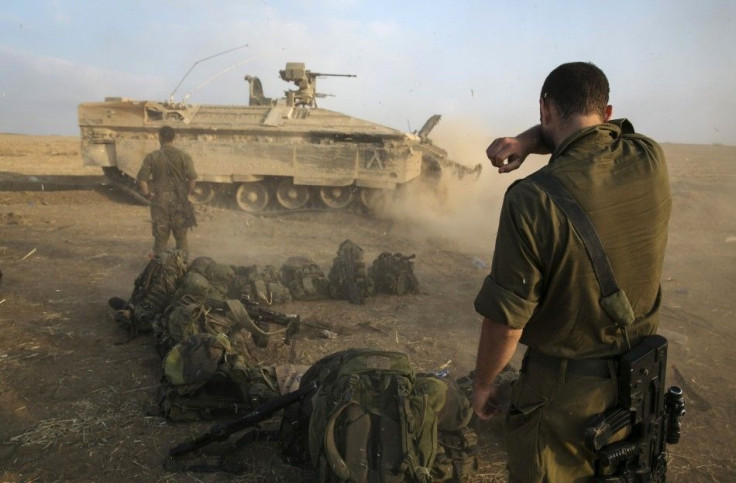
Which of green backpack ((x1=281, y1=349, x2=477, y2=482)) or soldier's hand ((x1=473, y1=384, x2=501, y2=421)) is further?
green backpack ((x1=281, y1=349, x2=477, y2=482))

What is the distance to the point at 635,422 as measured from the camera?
1.71m

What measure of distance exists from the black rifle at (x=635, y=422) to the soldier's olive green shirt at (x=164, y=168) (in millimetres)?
6058

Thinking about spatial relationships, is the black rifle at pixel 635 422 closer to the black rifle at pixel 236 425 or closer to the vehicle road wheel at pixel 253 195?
the black rifle at pixel 236 425

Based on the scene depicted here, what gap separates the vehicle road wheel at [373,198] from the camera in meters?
13.1

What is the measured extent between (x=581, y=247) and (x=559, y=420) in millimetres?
595

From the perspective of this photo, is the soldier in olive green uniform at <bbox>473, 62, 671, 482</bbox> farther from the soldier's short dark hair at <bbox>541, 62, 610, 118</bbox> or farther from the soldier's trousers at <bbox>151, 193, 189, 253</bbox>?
the soldier's trousers at <bbox>151, 193, 189, 253</bbox>

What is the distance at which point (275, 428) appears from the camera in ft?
11.1

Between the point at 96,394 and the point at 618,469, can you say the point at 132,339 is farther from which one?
the point at 618,469

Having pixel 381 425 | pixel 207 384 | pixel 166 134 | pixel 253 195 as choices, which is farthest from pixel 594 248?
pixel 253 195

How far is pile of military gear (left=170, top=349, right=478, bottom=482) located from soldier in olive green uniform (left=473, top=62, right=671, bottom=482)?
74 cm

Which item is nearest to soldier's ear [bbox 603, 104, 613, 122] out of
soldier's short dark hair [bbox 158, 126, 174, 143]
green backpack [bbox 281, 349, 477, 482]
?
green backpack [bbox 281, 349, 477, 482]

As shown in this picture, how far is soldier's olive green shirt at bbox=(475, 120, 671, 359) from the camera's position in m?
1.55

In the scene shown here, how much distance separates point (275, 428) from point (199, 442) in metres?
0.55

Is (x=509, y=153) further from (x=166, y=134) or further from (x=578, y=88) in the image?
(x=166, y=134)
